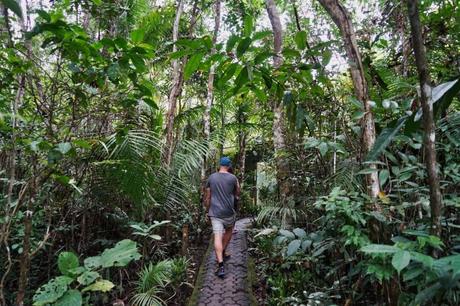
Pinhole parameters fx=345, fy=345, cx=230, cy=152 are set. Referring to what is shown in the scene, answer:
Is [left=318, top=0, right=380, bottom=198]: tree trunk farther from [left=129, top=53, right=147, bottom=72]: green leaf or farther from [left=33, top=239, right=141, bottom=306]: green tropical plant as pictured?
[left=33, top=239, right=141, bottom=306]: green tropical plant

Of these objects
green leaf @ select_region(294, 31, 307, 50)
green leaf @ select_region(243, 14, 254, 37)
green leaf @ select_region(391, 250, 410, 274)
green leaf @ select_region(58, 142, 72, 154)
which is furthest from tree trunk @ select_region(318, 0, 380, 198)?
green leaf @ select_region(58, 142, 72, 154)

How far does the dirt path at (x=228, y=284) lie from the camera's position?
3.86 metres

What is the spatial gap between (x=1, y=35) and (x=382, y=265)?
2693 mm

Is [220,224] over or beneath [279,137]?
beneath

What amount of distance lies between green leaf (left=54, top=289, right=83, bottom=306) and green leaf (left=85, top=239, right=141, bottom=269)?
152 millimetres

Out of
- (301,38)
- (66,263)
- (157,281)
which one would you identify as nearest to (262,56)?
(301,38)

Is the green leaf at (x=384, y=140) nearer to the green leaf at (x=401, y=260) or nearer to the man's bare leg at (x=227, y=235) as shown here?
the green leaf at (x=401, y=260)

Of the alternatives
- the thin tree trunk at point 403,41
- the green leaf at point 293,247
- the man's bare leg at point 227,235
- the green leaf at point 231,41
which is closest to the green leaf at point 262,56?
the green leaf at point 231,41

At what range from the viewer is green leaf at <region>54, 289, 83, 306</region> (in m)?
1.67

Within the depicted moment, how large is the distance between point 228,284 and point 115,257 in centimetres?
281

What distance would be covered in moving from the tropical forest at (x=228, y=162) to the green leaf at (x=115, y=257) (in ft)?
0.05

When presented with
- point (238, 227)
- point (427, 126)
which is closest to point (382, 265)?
point (427, 126)

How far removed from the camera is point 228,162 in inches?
204

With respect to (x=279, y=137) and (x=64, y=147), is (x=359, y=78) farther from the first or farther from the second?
(x=279, y=137)
